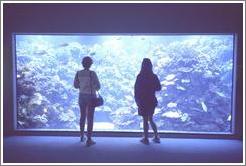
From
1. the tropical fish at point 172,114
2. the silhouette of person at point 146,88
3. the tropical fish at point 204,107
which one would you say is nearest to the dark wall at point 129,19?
the tropical fish at point 204,107

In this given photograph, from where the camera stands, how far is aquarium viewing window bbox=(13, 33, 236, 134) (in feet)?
21.4

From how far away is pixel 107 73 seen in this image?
6719 millimetres

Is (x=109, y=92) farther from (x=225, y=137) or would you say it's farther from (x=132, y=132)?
(x=225, y=137)

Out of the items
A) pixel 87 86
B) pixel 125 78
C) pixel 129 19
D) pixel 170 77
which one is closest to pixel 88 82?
pixel 87 86

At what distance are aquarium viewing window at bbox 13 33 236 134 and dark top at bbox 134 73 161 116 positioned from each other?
2.75 feet

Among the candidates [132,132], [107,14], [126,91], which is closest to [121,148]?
[132,132]

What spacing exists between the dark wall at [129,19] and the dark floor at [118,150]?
1.06 metres

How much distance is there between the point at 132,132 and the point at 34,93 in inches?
84.6

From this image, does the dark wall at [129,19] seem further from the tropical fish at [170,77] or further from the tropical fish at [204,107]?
the tropical fish at [170,77]

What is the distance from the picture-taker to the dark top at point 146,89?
229 inches

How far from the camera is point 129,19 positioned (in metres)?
6.29

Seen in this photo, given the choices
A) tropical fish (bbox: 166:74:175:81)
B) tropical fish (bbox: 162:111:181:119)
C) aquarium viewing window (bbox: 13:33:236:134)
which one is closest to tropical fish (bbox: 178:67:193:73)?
aquarium viewing window (bbox: 13:33:236:134)

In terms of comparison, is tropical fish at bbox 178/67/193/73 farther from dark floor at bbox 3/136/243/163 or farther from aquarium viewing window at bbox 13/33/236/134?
dark floor at bbox 3/136/243/163

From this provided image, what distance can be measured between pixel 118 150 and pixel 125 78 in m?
1.74
